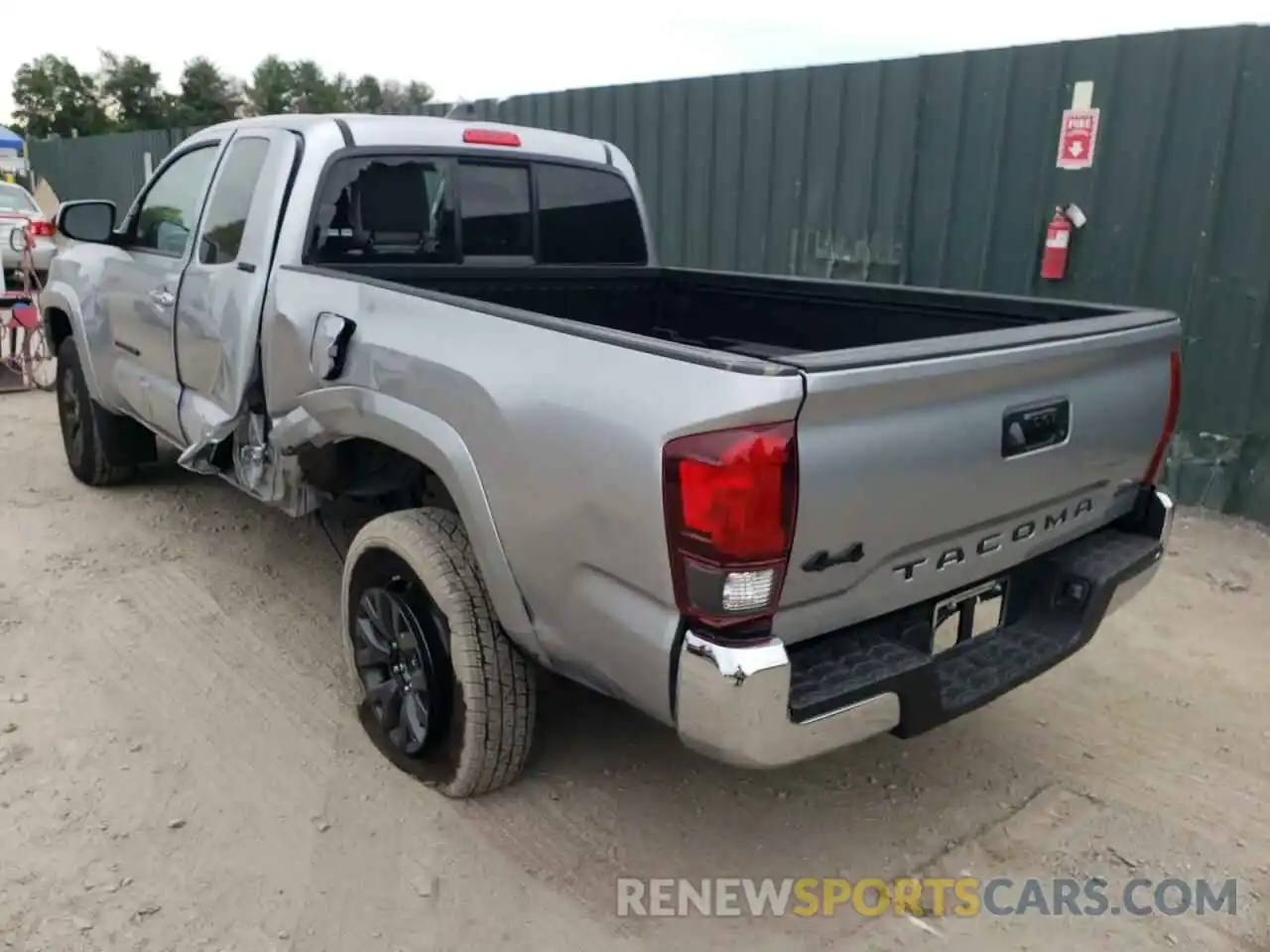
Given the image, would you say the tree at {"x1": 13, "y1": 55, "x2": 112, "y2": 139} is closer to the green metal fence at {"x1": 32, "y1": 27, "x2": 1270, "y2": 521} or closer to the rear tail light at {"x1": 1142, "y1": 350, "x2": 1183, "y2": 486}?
the green metal fence at {"x1": 32, "y1": 27, "x2": 1270, "y2": 521}

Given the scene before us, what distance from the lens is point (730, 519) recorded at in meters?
2.01

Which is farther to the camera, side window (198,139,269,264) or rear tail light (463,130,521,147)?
rear tail light (463,130,521,147)

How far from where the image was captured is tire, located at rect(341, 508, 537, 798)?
2770mm

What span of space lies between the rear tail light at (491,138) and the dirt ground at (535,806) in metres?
2.01

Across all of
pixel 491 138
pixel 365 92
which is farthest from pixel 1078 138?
pixel 365 92

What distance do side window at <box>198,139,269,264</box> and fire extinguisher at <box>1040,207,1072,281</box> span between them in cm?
440

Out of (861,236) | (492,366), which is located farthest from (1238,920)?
(861,236)

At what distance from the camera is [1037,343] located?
2449 millimetres

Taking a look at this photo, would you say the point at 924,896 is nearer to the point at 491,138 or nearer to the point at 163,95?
the point at 491,138

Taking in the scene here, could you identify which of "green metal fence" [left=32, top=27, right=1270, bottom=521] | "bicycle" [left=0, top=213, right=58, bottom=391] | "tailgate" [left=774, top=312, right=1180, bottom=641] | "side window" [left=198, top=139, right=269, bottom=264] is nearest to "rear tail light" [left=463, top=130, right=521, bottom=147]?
"side window" [left=198, top=139, right=269, bottom=264]

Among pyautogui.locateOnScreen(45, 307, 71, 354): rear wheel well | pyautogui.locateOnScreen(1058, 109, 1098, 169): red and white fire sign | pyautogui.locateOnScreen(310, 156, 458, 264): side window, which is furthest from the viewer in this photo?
pyautogui.locateOnScreen(1058, 109, 1098, 169): red and white fire sign

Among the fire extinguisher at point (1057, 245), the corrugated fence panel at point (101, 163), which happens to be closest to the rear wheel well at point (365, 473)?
the fire extinguisher at point (1057, 245)

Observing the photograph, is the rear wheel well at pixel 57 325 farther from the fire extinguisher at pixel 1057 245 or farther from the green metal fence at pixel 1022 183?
the fire extinguisher at pixel 1057 245

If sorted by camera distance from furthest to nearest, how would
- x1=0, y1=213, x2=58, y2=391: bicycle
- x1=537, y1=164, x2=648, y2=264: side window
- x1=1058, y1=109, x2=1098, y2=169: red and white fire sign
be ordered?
x1=0, y1=213, x2=58, y2=391: bicycle → x1=1058, y1=109, x2=1098, y2=169: red and white fire sign → x1=537, y1=164, x2=648, y2=264: side window
